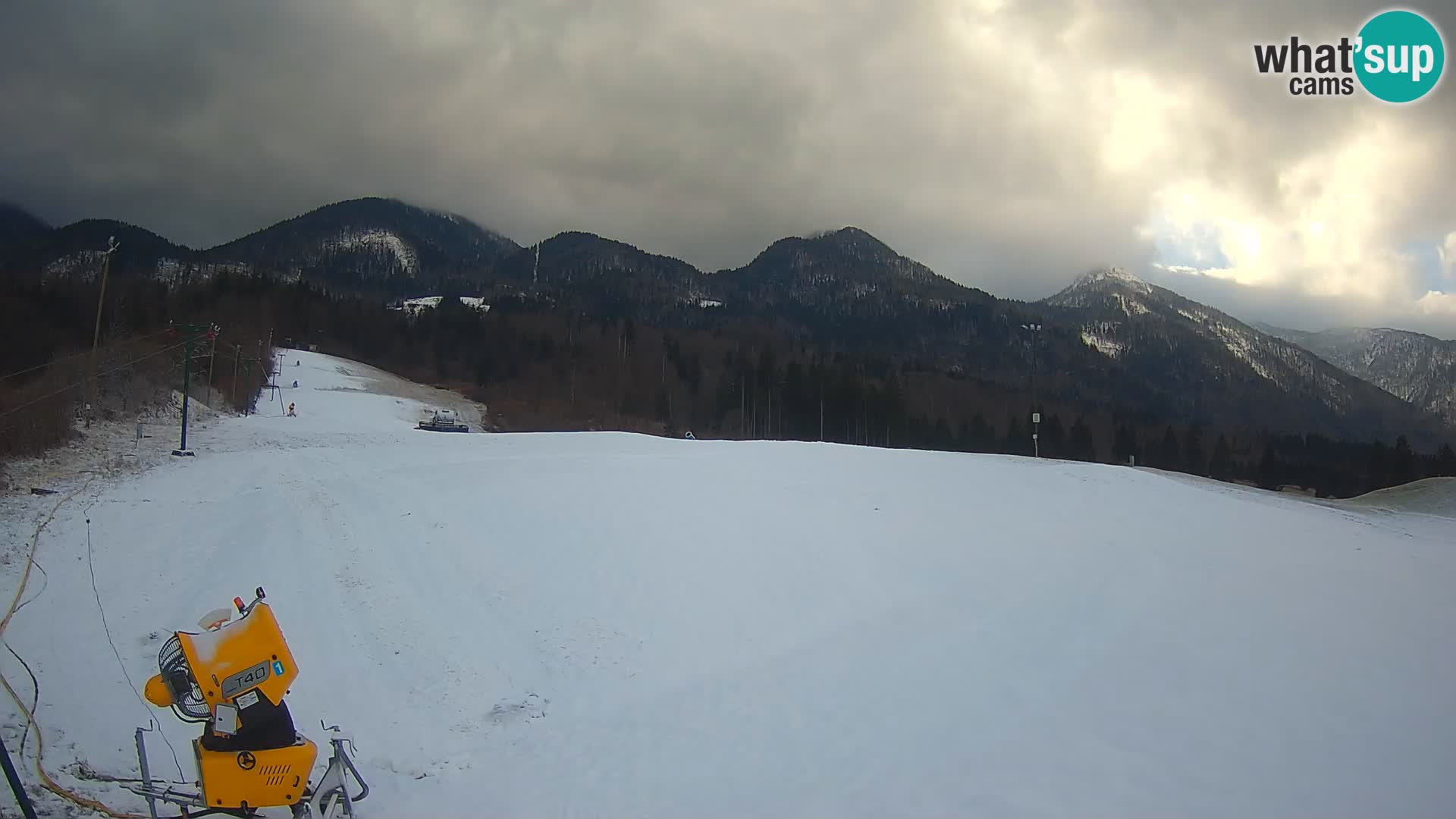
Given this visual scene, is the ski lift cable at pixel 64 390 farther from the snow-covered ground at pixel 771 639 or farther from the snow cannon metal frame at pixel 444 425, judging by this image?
the snow cannon metal frame at pixel 444 425

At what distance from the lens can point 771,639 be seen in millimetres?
10523

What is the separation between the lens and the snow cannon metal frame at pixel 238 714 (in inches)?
185

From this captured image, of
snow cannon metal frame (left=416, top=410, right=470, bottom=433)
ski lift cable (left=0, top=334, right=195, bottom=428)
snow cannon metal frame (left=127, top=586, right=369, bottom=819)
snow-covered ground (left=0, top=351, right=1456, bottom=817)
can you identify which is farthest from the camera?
snow cannon metal frame (left=416, top=410, right=470, bottom=433)

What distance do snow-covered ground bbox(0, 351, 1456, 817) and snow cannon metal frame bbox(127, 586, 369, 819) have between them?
139cm

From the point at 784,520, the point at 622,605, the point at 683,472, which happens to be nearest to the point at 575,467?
the point at 683,472

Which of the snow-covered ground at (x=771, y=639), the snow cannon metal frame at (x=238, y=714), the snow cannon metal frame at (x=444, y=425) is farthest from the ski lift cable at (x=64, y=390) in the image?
the snow cannon metal frame at (x=238, y=714)

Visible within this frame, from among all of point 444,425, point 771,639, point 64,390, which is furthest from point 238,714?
point 444,425

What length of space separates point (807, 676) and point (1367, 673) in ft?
20.6

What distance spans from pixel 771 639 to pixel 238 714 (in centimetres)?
702

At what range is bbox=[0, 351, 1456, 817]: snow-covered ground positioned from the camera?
260 inches

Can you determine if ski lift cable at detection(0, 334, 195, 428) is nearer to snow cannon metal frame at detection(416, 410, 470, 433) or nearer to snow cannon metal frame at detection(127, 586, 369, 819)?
snow cannon metal frame at detection(416, 410, 470, 433)

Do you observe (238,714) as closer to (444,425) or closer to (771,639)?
(771,639)

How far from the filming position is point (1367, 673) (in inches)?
330

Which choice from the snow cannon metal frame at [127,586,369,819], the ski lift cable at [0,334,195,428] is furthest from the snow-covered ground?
the ski lift cable at [0,334,195,428]
